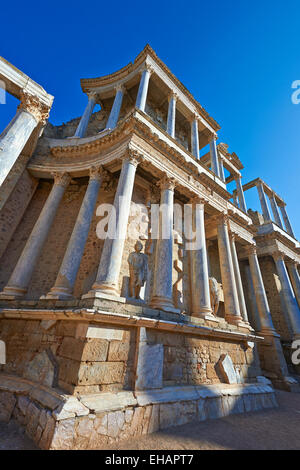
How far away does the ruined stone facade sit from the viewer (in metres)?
3.73

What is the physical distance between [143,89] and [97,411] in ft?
36.6

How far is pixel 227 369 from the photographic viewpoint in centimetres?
582

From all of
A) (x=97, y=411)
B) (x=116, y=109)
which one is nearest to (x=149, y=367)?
(x=97, y=411)

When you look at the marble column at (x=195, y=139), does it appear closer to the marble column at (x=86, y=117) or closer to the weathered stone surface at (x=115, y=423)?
the marble column at (x=86, y=117)

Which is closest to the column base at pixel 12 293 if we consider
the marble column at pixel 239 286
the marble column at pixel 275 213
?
the marble column at pixel 239 286

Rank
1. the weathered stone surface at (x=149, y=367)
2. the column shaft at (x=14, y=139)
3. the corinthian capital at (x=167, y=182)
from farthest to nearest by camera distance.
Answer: the corinthian capital at (x=167, y=182) → the column shaft at (x=14, y=139) → the weathered stone surface at (x=149, y=367)

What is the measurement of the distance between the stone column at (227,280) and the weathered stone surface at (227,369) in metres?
2.48

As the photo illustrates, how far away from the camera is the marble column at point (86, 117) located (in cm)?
1046

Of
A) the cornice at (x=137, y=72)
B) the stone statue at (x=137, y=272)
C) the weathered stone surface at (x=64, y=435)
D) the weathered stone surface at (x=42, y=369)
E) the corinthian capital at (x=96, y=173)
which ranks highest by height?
the cornice at (x=137, y=72)

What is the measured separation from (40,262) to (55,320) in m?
4.71

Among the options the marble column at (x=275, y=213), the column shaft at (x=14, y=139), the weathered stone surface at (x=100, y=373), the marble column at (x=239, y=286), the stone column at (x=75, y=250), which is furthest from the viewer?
the marble column at (x=275, y=213)

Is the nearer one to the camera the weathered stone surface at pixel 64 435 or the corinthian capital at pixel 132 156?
the weathered stone surface at pixel 64 435

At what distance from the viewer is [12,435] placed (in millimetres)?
3334
